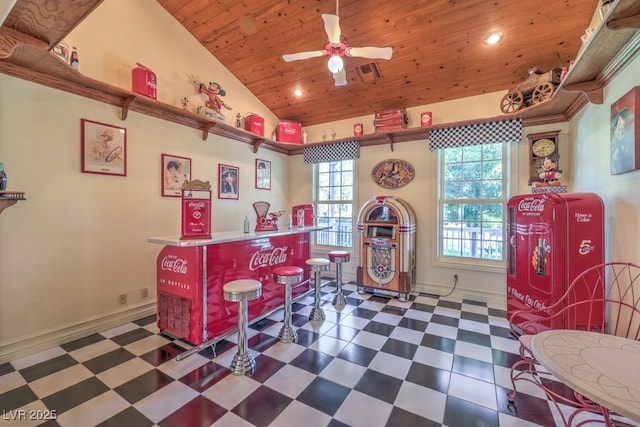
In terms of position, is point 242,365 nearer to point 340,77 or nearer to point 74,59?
point 340,77

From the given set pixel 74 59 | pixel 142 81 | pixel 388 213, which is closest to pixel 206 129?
pixel 142 81

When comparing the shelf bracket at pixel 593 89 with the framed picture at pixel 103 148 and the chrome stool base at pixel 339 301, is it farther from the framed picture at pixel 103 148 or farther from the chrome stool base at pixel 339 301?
the framed picture at pixel 103 148

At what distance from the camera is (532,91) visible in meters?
3.31

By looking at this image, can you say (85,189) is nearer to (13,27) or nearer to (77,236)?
(77,236)

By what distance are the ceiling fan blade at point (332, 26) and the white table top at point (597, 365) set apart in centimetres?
259

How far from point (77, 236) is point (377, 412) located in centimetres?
325

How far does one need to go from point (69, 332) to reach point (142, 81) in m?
2.80

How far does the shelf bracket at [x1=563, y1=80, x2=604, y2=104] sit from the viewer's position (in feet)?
7.93

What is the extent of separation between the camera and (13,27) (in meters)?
2.03

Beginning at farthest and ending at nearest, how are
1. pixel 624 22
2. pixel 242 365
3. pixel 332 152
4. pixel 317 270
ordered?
1. pixel 332 152
2. pixel 317 270
3. pixel 242 365
4. pixel 624 22

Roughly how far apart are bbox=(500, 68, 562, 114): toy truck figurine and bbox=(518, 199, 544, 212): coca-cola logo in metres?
1.35

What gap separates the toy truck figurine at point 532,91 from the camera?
120 inches

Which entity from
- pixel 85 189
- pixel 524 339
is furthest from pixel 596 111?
pixel 85 189

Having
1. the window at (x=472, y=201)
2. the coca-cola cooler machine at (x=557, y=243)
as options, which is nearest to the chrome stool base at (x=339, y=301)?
the window at (x=472, y=201)
